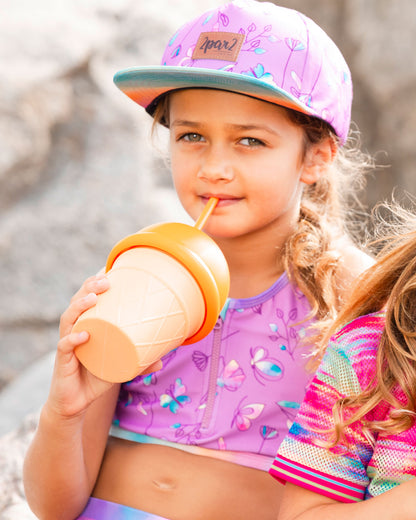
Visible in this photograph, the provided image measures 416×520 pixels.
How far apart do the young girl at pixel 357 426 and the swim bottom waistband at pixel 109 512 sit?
0.49 m

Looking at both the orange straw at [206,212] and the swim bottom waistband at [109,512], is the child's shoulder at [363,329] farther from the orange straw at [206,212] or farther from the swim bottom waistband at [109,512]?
the swim bottom waistband at [109,512]

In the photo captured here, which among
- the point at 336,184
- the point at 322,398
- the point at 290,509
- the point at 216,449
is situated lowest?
the point at 216,449

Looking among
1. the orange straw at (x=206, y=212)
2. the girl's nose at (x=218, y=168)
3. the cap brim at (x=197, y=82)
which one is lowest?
the orange straw at (x=206, y=212)

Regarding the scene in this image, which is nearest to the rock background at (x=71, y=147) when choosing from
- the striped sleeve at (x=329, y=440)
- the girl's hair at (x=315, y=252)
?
the girl's hair at (x=315, y=252)

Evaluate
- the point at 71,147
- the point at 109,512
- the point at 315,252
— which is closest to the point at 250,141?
the point at 315,252

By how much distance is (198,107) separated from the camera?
1704mm

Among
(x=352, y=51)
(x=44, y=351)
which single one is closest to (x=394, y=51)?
(x=352, y=51)

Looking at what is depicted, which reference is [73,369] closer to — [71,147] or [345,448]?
[345,448]

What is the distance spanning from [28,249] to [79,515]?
1.75 metres

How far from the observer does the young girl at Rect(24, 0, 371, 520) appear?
5.49 feet

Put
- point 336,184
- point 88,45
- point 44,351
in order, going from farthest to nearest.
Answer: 1. point 88,45
2. point 44,351
3. point 336,184

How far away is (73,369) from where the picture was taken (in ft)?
4.95

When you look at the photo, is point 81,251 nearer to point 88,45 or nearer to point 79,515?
point 88,45

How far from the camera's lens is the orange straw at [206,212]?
5.37ft
